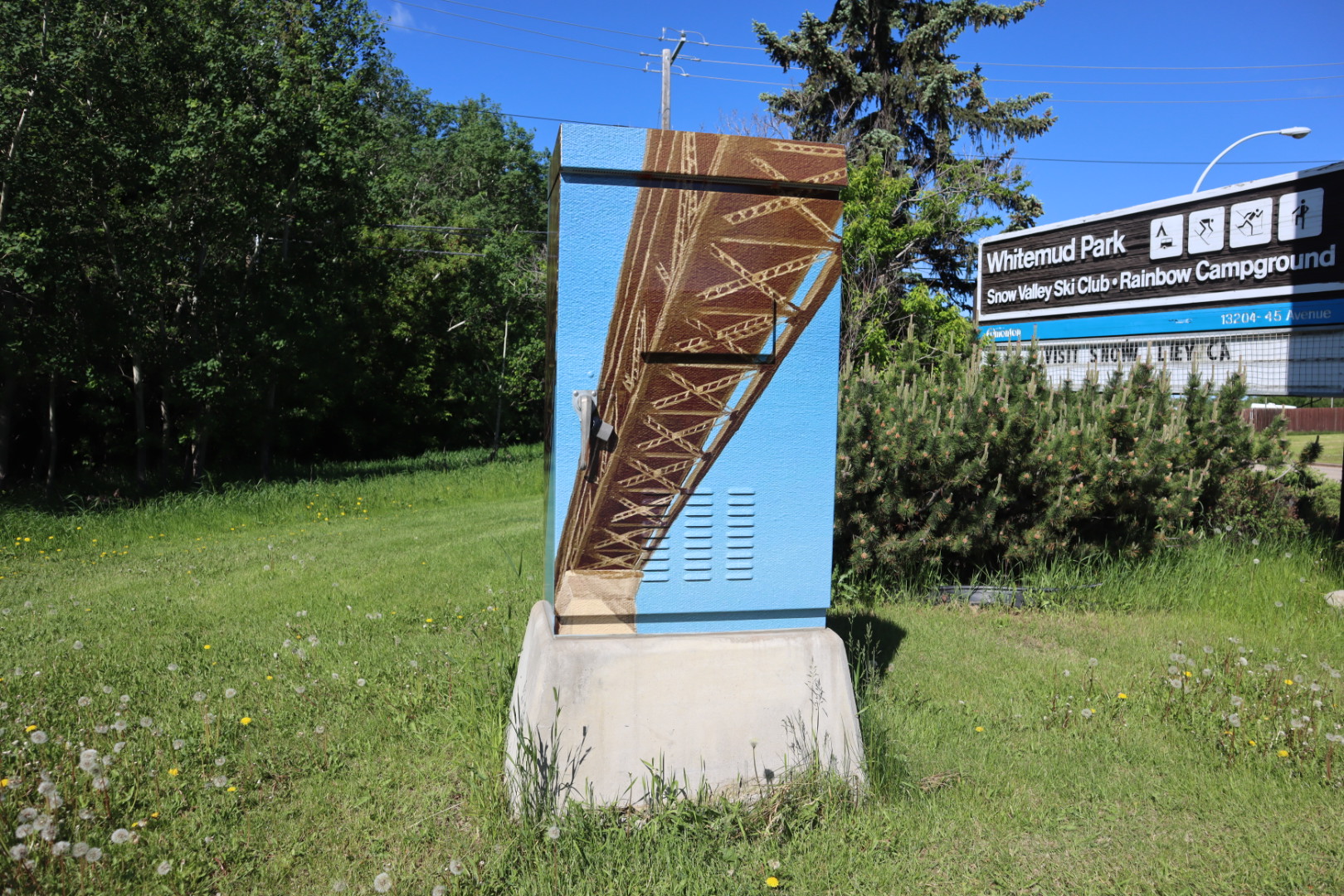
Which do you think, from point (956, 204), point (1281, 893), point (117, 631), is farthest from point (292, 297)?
point (1281, 893)

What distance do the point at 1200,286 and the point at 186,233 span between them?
1362cm

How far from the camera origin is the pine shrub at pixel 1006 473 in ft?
19.4

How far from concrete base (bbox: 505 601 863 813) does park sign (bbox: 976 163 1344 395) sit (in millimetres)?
5019

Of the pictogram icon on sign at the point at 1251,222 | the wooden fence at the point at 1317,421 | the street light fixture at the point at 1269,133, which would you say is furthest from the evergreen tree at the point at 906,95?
the wooden fence at the point at 1317,421

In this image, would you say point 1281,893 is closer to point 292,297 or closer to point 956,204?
point 292,297

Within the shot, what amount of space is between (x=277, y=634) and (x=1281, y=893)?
190 inches

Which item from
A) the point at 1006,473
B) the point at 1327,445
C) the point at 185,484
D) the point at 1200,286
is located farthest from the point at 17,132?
the point at 1327,445

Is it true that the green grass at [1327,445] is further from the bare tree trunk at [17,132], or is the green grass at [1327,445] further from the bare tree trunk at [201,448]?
the bare tree trunk at [201,448]

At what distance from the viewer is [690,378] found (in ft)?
10.9

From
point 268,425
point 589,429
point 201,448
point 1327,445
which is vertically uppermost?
point 589,429

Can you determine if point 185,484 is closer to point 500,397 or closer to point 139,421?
point 139,421

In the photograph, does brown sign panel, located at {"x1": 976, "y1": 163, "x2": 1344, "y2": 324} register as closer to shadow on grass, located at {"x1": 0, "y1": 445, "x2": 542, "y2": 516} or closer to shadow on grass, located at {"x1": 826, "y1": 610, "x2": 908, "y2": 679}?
shadow on grass, located at {"x1": 826, "y1": 610, "x2": 908, "y2": 679}

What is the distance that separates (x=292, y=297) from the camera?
15422 mm

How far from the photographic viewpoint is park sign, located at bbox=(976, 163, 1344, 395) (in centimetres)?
716
